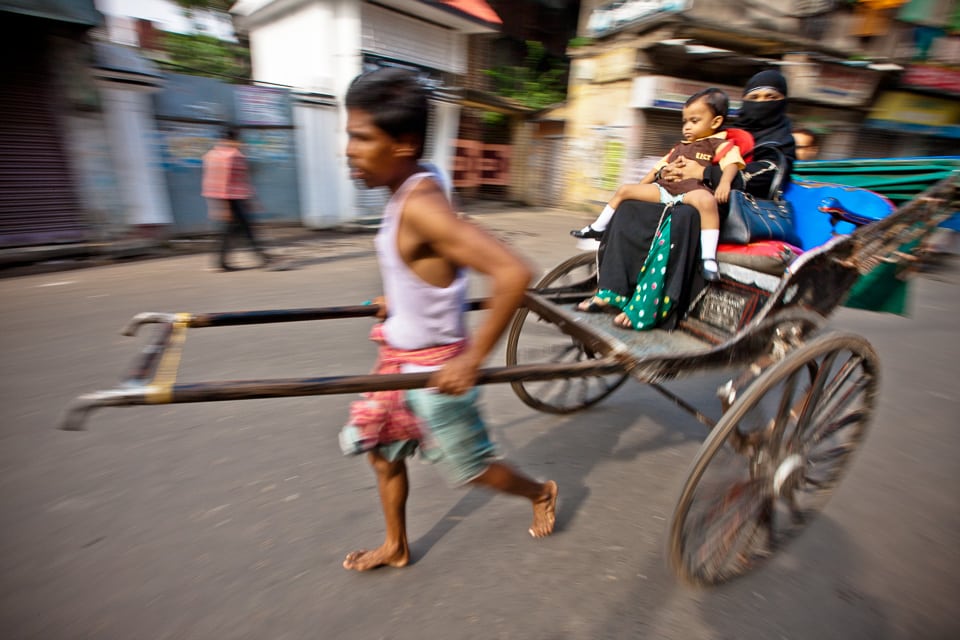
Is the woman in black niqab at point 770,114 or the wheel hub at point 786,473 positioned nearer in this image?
the wheel hub at point 786,473

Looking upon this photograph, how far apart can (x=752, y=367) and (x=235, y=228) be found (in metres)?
5.84

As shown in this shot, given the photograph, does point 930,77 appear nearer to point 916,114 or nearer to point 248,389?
point 916,114

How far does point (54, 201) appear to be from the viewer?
245 inches

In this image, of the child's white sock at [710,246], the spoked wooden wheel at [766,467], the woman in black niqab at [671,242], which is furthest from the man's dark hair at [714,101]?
the spoked wooden wheel at [766,467]

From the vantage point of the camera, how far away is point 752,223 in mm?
2393

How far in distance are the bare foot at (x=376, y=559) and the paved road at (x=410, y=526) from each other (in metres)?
0.04

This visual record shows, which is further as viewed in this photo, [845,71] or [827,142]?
[827,142]

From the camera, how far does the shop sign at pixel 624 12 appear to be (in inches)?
383

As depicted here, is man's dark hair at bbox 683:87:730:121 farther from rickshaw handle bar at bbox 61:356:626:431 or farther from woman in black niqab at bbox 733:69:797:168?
rickshaw handle bar at bbox 61:356:626:431

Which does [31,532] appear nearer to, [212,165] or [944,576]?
[944,576]

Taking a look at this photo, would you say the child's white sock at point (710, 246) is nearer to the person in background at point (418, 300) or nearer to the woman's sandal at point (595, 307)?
the woman's sandal at point (595, 307)

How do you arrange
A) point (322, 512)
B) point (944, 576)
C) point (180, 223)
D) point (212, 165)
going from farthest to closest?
point (180, 223), point (212, 165), point (322, 512), point (944, 576)

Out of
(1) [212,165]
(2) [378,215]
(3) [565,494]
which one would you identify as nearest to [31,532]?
(3) [565,494]

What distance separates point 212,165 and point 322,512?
5052mm
